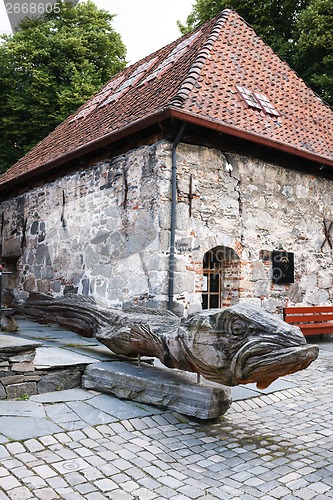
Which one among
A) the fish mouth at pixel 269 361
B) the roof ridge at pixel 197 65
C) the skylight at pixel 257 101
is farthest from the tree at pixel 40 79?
the fish mouth at pixel 269 361

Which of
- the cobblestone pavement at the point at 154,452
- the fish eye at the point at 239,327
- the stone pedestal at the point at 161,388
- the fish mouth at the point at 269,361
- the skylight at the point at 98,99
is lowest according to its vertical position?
the cobblestone pavement at the point at 154,452

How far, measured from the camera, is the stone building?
7309mm

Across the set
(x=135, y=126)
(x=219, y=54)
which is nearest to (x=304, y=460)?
(x=135, y=126)

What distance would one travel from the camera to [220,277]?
27.0 feet

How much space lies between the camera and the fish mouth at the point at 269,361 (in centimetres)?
336

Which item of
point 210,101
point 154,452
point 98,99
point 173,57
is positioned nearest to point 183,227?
point 210,101

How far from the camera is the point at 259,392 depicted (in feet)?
16.6

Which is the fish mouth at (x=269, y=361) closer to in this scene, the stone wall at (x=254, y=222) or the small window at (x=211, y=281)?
the stone wall at (x=254, y=222)

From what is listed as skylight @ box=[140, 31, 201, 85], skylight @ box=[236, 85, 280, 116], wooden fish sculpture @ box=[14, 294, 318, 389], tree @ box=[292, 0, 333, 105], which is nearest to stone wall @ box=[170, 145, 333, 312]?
skylight @ box=[236, 85, 280, 116]

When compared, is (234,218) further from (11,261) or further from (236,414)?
(11,261)

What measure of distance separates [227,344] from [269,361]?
0.37 meters

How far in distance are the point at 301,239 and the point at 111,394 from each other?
18.7ft

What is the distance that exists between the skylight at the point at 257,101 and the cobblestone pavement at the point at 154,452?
5826 mm

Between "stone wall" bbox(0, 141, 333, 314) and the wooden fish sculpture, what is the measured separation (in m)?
2.48
